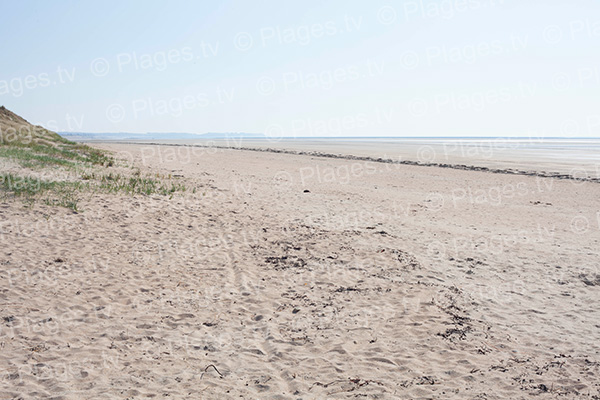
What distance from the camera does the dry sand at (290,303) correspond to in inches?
195

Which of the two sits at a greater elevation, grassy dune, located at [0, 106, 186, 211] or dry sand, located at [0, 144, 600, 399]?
grassy dune, located at [0, 106, 186, 211]

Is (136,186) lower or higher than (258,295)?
higher

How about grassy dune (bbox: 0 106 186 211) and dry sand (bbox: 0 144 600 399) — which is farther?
grassy dune (bbox: 0 106 186 211)

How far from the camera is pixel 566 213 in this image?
50.5 feet

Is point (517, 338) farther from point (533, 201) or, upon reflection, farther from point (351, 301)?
point (533, 201)

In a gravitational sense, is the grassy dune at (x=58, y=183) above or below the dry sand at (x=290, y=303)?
above

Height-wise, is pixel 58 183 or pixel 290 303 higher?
pixel 58 183

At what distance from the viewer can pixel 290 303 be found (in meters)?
7.31

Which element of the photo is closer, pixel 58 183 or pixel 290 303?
pixel 290 303

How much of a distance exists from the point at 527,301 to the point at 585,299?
3.60 feet

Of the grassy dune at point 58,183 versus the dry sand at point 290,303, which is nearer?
the dry sand at point 290,303

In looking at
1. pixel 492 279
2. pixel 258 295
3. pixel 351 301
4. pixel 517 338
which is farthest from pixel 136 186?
pixel 517 338

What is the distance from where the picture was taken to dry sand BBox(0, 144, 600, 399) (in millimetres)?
4965

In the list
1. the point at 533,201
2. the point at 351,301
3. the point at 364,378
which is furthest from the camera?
the point at 533,201
